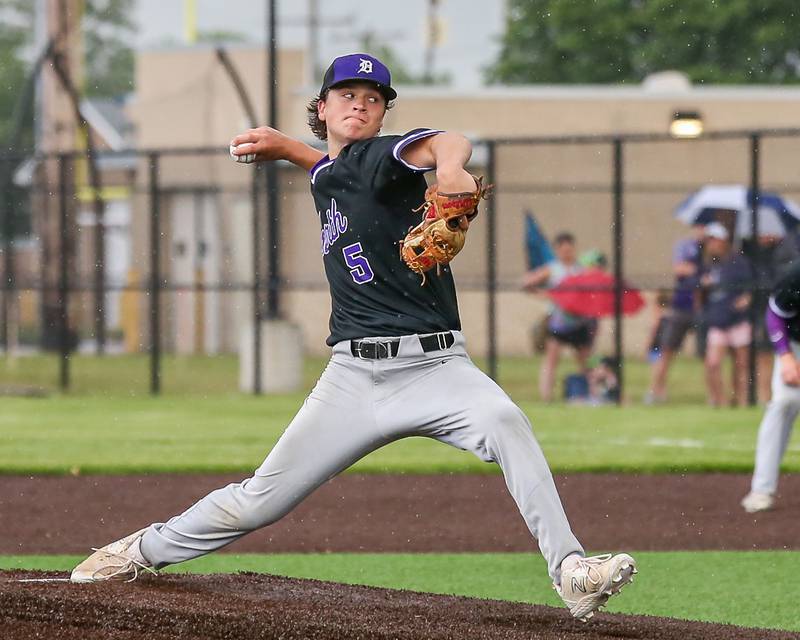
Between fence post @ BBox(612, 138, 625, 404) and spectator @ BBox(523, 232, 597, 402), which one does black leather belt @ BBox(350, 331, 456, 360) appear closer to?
fence post @ BBox(612, 138, 625, 404)

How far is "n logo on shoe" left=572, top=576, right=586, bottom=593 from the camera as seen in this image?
477cm

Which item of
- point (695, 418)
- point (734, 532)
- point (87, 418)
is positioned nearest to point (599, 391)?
point (695, 418)

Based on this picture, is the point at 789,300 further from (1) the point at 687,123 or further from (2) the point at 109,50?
(2) the point at 109,50

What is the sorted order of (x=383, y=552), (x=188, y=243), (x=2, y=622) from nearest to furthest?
1. (x=2, y=622)
2. (x=383, y=552)
3. (x=188, y=243)

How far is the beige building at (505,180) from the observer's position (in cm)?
2672

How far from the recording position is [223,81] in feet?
98.1

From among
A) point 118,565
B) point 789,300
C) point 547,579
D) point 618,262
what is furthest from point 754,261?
point 118,565

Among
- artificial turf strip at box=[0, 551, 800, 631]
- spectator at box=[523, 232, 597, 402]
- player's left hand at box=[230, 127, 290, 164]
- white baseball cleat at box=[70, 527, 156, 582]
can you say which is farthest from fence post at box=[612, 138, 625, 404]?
white baseball cleat at box=[70, 527, 156, 582]

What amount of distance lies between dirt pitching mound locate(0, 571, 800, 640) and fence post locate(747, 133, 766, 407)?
35.2 ft

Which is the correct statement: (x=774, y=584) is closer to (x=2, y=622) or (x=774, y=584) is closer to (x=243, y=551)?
(x=243, y=551)

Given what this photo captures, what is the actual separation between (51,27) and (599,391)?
13.5 m

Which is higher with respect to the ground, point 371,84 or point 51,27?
point 51,27

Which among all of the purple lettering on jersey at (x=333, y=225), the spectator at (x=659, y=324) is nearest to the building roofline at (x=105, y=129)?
the spectator at (x=659, y=324)

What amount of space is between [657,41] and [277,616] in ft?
142
